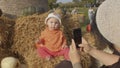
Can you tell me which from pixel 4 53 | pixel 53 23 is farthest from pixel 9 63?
pixel 53 23

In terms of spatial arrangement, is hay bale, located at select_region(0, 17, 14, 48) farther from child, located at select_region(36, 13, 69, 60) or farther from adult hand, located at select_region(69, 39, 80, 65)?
adult hand, located at select_region(69, 39, 80, 65)

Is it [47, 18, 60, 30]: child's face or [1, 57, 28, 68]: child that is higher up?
[47, 18, 60, 30]: child's face

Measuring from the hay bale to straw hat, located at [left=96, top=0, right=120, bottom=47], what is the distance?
4.62 m

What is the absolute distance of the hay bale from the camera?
21.5 ft

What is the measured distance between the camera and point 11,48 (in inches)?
267

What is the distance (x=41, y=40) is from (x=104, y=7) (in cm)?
414

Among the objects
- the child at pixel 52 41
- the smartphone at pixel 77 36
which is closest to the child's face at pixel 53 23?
the child at pixel 52 41

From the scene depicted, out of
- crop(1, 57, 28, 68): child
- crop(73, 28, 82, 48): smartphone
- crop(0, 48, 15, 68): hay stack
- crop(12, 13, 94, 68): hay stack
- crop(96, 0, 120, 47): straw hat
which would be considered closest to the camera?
crop(96, 0, 120, 47): straw hat

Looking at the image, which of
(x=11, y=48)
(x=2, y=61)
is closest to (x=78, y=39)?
(x=2, y=61)

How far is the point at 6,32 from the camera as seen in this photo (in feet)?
21.8

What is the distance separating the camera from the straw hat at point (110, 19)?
200 centimetres

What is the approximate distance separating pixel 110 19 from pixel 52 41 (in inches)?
163

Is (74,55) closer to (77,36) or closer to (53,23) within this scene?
(77,36)

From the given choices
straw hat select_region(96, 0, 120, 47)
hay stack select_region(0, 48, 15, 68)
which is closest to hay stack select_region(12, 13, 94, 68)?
hay stack select_region(0, 48, 15, 68)
